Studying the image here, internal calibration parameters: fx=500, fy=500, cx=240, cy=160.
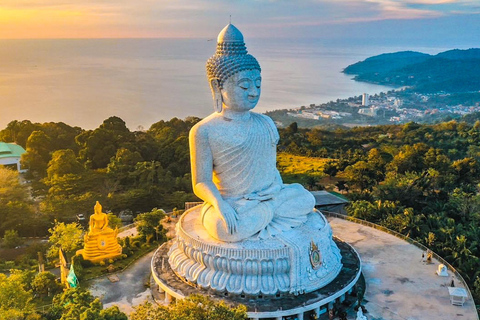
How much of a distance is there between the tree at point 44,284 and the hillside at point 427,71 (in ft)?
345

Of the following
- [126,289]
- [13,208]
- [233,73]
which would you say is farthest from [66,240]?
[233,73]

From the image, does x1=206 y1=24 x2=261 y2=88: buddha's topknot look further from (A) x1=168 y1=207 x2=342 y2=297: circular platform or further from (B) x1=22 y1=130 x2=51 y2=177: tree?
(B) x1=22 y1=130 x2=51 y2=177: tree

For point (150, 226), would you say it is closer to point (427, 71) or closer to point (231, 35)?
point (231, 35)

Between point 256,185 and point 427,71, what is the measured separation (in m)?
118

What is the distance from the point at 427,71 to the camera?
12119cm

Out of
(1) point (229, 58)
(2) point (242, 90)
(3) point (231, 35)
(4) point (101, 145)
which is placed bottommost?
(4) point (101, 145)

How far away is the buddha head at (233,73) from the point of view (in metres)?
13.6

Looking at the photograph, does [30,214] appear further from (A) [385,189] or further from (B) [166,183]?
(A) [385,189]

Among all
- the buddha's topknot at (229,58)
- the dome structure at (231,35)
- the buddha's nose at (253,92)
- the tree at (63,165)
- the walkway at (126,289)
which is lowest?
the walkway at (126,289)

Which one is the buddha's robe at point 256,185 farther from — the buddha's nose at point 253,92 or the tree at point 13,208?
the tree at point 13,208

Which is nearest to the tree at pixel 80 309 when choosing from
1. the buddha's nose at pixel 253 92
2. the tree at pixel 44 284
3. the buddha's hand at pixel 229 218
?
the tree at pixel 44 284

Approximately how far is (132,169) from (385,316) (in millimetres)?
17957

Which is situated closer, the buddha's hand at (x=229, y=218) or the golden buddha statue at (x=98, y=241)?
the buddha's hand at (x=229, y=218)

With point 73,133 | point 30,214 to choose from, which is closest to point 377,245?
point 30,214
